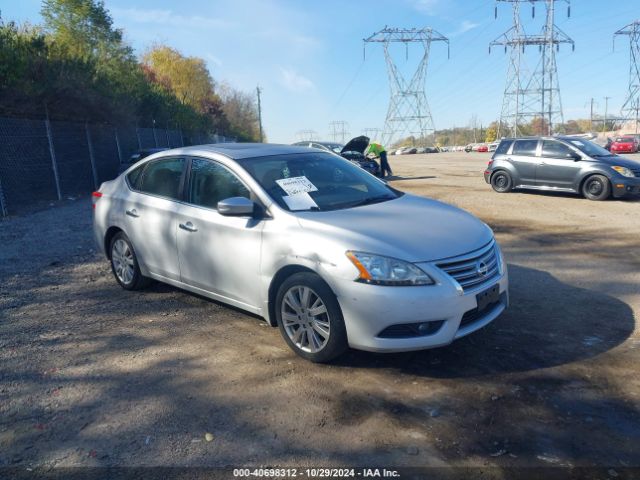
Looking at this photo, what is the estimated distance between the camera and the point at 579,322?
4.57 meters

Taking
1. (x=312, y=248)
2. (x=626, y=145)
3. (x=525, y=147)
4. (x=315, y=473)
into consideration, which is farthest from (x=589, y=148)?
(x=626, y=145)

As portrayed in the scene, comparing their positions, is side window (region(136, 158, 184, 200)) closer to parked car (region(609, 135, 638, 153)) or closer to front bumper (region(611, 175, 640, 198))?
front bumper (region(611, 175, 640, 198))

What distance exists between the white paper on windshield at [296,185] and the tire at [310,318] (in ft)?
2.88

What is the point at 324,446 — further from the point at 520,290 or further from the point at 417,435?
the point at 520,290

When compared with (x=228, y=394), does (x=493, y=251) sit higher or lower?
higher

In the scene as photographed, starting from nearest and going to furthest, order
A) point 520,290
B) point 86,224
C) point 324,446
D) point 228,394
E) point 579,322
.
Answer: point 324,446 < point 228,394 < point 579,322 < point 520,290 < point 86,224

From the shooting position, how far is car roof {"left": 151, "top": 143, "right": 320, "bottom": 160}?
15.6 feet

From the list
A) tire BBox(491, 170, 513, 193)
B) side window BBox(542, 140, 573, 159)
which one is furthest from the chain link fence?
side window BBox(542, 140, 573, 159)

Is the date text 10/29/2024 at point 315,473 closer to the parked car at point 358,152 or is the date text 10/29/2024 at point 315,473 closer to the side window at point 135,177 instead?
the side window at point 135,177

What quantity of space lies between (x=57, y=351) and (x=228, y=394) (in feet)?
5.72

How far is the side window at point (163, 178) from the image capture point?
16.5 feet

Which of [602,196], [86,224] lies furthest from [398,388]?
[602,196]

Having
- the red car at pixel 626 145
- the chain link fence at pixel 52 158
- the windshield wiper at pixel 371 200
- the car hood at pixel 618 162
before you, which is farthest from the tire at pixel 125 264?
the red car at pixel 626 145

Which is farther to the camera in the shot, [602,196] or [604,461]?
[602,196]
